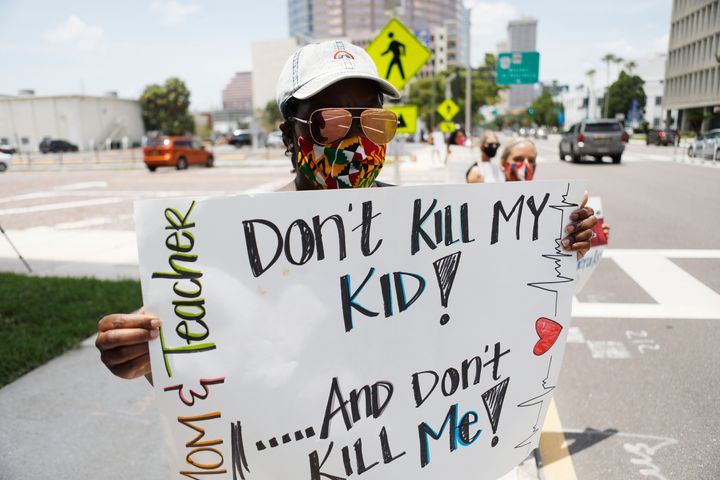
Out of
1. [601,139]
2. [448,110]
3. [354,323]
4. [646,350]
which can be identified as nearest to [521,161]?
[646,350]

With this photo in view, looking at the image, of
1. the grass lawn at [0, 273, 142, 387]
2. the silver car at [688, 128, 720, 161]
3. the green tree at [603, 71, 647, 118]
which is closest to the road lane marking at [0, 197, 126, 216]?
the grass lawn at [0, 273, 142, 387]

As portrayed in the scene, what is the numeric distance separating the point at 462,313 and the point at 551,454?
1807 mm

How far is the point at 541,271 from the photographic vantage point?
4.90 ft

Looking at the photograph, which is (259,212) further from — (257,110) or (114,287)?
(257,110)

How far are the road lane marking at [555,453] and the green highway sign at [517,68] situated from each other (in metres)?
28.6

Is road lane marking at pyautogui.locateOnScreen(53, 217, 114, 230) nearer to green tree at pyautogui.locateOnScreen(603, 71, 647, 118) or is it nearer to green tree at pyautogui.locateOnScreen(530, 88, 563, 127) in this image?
green tree at pyautogui.locateOnScreen(603, 71, 647, 118)

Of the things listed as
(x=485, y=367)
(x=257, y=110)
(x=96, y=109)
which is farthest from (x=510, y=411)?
(x=257, y=110)

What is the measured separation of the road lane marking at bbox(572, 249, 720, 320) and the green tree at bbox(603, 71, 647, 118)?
88.1 metres

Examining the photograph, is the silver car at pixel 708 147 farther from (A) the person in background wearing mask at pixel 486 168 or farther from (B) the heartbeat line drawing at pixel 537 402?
(B) the heartbeat line drawing at pixel 537 402

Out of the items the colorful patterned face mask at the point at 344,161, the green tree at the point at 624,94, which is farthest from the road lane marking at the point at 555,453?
the green tree at the point at 624,94

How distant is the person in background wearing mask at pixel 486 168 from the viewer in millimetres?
5203

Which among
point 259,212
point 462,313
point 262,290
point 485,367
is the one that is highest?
point 259,212

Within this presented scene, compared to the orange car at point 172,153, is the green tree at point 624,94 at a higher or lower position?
higher

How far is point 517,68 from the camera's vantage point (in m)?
29.5
